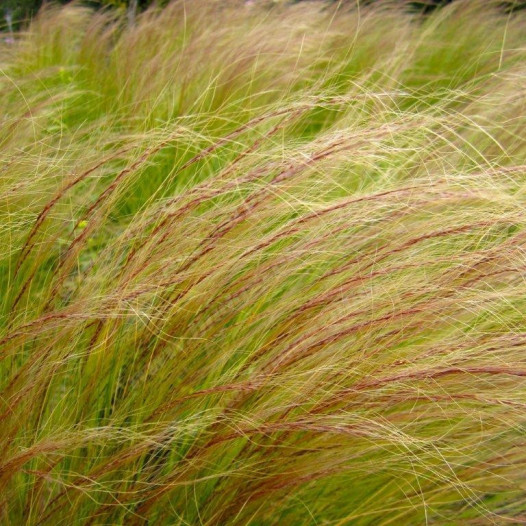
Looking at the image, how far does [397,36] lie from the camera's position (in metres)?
3.73

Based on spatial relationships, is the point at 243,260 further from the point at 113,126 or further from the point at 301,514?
the point at 113,126

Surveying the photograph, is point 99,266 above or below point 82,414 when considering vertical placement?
above

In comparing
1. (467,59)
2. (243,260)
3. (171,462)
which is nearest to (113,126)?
(243,260)

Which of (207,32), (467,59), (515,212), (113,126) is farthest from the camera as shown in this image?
(467,59)

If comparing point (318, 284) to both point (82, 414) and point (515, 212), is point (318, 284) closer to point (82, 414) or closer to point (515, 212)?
point (515, 212)

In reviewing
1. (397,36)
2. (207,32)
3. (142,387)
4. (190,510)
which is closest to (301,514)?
(190,510)

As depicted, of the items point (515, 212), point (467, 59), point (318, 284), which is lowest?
point (467, 59)

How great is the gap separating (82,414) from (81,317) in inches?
8.7

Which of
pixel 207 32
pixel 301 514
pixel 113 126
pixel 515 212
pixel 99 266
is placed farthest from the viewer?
pixel 207 32

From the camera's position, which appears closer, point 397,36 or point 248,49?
point 248,49

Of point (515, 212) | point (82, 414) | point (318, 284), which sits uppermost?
point (515, 212)

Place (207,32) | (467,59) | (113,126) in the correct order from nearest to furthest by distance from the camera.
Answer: (113,126) → (207,32) → (467,59)

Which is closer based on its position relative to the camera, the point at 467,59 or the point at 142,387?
the point at 142,387

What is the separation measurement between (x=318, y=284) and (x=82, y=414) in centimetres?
59
